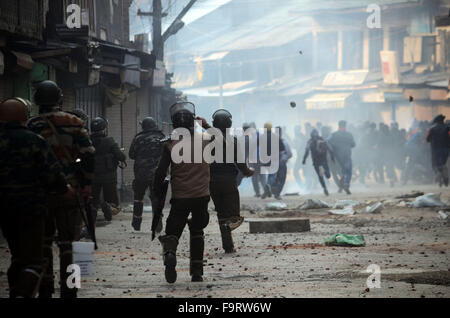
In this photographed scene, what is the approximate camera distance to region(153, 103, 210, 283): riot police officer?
28.6 ft

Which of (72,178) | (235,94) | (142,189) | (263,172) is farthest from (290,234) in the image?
(235,94)

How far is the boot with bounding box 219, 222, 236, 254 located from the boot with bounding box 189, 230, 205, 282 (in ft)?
8.05

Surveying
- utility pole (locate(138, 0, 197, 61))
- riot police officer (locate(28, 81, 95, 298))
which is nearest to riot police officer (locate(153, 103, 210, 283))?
riot police officer (locate(28, 81, 95, 298))

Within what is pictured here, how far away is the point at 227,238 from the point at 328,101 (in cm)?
3129

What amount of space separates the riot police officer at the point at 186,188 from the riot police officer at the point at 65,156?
3.91ft

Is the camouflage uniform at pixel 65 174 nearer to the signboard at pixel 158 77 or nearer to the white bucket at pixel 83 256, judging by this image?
the white bucket at pixel 83 256

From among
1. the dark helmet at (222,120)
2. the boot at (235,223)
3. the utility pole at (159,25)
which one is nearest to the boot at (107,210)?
the dark helmet at (222,120)

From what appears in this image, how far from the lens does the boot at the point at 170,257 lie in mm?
8469

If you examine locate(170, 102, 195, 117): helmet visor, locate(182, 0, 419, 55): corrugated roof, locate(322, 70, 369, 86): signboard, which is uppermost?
locate(182, 0, 419, 55): corrugated roof

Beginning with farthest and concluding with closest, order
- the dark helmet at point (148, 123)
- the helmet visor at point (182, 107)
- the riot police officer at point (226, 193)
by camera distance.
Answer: the dark helmet at point (148, 123), the riot police officer at point (226, 193), the helmet visor at point (182, 107)

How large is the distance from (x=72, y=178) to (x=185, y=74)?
5216 cm

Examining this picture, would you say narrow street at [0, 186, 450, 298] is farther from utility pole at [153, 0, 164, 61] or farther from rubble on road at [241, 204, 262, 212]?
utility pole at [153, 0, 164, 61]

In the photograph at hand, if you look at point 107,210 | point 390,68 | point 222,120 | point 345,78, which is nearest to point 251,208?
point 107,210
